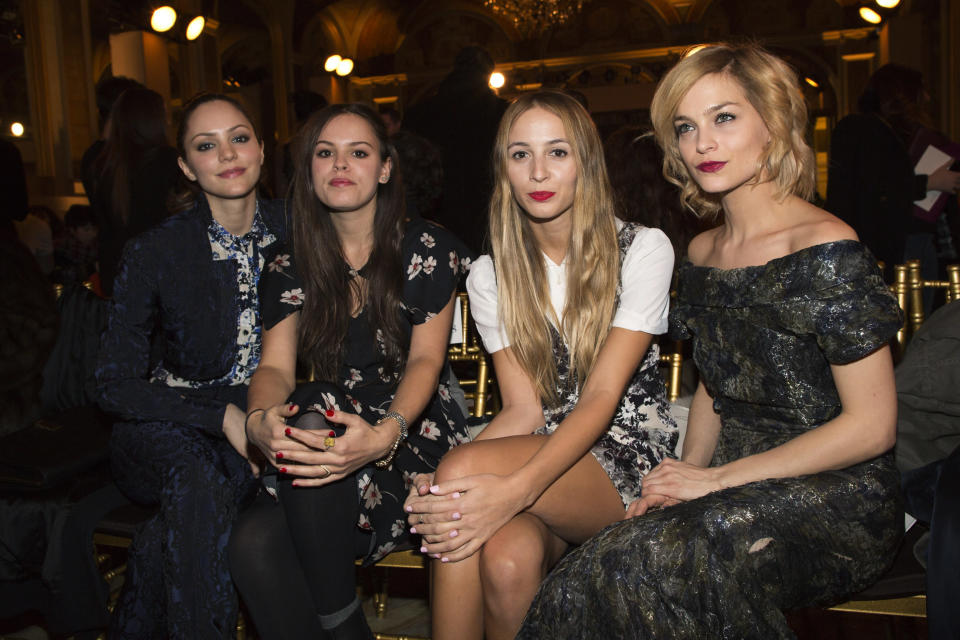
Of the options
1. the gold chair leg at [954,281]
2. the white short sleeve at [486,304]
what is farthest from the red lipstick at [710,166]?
the gold chair leg at [954,281]

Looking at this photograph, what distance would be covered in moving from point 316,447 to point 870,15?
23.9 feet

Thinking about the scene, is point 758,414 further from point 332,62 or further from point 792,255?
point 332,62

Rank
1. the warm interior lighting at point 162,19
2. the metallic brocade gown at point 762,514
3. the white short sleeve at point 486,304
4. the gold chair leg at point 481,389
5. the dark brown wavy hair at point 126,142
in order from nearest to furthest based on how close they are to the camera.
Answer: the metallic brocade gown at point 762,514
the white short sleeve at point 486,304
the gold chair leg at point 481,389
the dark brown wavy hair at point 126,142
the warm interior lighting at point 162,19

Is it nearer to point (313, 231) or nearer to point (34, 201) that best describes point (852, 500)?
point (313, 231)

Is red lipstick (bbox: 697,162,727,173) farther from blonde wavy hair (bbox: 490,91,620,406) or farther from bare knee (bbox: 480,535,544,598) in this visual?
bare knee (bbox: 480,535,544,598)

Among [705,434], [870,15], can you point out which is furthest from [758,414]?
[870,15]

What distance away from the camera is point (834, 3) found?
12.6 metres

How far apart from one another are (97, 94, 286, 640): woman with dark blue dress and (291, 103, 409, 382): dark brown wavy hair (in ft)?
0.77

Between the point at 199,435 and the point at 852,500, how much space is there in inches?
65.8

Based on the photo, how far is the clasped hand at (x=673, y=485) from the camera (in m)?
1.69

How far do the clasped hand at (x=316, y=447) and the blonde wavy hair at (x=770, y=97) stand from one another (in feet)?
3.48

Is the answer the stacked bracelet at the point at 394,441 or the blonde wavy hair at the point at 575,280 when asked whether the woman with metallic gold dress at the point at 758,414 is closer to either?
the blonde wavy hair at the point at 575,280

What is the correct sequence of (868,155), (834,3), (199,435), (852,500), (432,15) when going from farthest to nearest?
(432,15) < (834,3) < (868,155) < (199,435) < (852,500)

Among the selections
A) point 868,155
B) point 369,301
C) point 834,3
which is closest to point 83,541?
point 369,301
